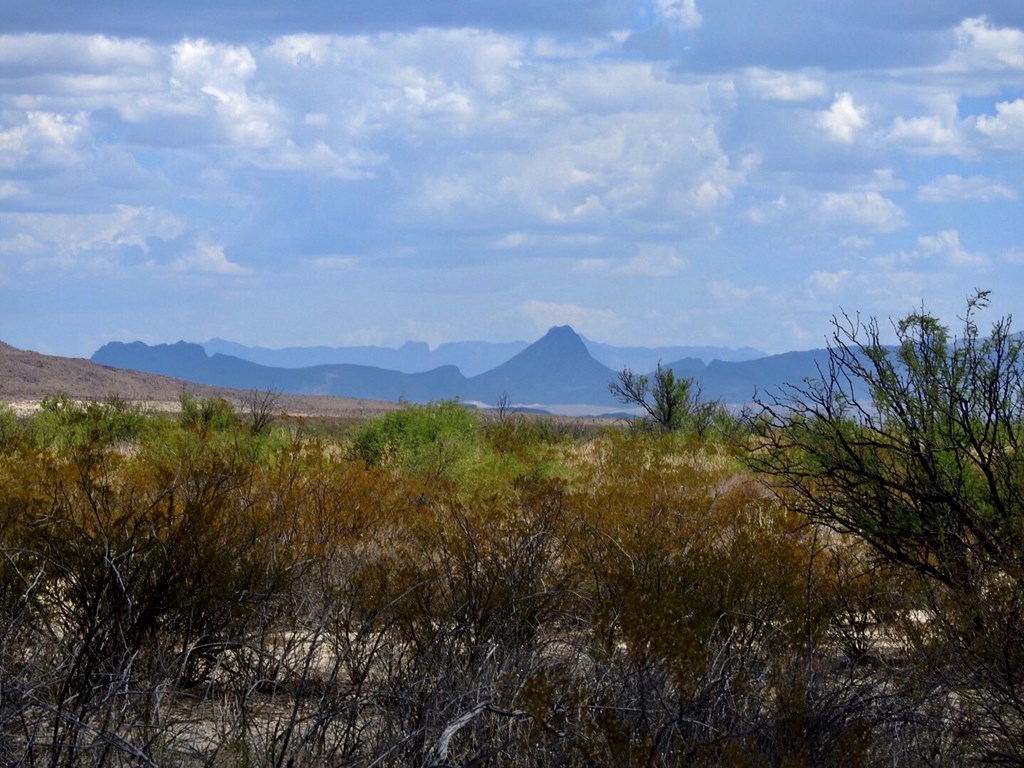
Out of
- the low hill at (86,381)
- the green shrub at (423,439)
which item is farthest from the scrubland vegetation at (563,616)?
the low hill at (86,381)

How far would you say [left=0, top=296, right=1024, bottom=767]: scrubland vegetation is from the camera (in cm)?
580

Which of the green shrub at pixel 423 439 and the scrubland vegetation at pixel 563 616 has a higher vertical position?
the green shrub at pixel 423 439

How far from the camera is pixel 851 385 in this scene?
10.3 m

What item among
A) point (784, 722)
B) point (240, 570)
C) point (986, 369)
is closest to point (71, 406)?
point (240, 570)

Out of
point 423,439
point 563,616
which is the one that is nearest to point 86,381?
point 423,439

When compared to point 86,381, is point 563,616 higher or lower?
lower

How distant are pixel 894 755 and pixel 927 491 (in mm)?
4274

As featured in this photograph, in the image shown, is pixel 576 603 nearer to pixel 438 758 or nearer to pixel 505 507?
pixel 505 507

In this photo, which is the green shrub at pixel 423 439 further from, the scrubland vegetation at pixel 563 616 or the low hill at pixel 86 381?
the low hill at pixel 86 381

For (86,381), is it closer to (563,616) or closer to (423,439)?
(423,439)

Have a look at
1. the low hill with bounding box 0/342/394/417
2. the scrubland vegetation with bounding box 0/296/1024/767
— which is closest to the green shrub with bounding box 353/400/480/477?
the scrubland vegetation with bounding box 0/296/1024/767

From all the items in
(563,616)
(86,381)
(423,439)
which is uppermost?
(86,381)

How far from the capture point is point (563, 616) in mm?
9164

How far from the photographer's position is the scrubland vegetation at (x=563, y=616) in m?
5.80
